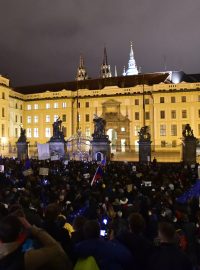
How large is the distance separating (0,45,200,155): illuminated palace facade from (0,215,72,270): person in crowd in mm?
61680

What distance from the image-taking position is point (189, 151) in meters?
34.1

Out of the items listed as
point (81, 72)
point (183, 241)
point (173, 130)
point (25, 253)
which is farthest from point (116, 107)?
point (25, 253)

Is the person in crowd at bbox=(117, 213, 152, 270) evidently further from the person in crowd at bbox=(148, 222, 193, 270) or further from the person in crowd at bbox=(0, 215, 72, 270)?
the person in crowd at bbox=(0, 215, 72, 270)

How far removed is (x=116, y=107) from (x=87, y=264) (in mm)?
69849

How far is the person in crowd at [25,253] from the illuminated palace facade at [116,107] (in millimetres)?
61680

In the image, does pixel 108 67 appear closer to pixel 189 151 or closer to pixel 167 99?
pixel 167 99

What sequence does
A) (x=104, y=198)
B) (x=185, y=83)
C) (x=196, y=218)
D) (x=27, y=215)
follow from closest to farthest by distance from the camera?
(x=27, y=215)
(x=196, y=218)
(x=104, y=198)
(x=185, y=83)

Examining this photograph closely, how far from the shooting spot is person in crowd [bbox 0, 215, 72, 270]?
3559 millimetres

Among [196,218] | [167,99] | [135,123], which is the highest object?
[167,99]

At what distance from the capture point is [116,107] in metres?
73.3

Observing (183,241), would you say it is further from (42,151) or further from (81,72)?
(81,72)

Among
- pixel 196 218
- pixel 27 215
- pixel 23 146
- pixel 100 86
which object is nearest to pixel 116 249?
pixel 27 215

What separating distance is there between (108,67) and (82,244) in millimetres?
114166

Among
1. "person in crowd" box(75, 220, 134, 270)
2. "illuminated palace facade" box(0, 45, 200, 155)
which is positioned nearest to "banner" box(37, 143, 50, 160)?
"person in crowd" box(75, 220, 134, 270)
